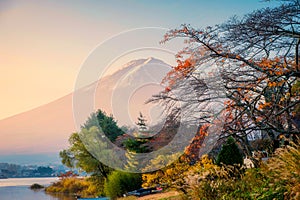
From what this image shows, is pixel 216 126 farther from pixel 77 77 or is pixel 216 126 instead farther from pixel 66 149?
pixel 66 149

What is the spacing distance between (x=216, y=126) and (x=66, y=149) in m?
20.4

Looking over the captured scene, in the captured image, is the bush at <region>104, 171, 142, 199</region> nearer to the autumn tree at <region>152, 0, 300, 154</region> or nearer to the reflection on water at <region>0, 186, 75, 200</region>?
the reflection on water at <region>0, 186, 75, 200</region>

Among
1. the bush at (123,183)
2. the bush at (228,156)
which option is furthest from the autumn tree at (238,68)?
the bush at (123,183)

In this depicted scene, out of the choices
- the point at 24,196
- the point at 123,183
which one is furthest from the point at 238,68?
the point at 24,196

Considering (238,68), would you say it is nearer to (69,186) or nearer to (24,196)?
(24,196)

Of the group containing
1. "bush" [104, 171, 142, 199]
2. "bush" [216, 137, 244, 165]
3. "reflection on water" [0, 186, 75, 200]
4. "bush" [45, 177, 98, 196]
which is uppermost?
"bush" [45, 177, 98, 196]

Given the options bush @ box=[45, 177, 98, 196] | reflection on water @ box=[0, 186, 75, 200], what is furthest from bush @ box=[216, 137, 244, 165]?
bush @ box=[45, 177, 98, 196]

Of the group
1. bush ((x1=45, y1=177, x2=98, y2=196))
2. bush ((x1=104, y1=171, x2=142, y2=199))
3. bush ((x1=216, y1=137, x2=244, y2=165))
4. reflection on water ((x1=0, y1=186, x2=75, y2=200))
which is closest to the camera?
bush ((x1=216, y1=137, x2=244, y2=165))

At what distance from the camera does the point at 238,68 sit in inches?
302

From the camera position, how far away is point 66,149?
26297mm

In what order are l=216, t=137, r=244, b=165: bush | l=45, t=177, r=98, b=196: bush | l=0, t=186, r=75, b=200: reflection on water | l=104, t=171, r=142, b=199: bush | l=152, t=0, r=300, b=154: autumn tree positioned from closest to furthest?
l=152, t=0, r=300, b=154: autumn tree < l=216, t=137, r=244, b=165: bush < l=104, t=171, r=142, b=199: bush < l=0, t=186, r=75, b=200: reflection on water < l=45, t=177, r=98, b=196: bush

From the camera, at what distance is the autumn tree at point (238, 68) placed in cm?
648

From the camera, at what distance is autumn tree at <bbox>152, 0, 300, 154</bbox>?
6480mm

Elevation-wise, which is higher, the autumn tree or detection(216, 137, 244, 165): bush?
the autumn tree
